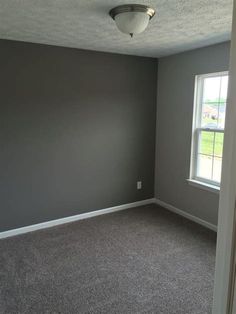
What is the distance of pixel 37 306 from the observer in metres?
2.13

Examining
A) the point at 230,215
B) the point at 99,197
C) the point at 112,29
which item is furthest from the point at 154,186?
the point at 230,215

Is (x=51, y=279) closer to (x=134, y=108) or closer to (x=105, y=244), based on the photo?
(x=105, y=244)

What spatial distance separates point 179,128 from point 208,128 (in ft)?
1.53

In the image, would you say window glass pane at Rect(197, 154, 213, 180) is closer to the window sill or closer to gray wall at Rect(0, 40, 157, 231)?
the window sill

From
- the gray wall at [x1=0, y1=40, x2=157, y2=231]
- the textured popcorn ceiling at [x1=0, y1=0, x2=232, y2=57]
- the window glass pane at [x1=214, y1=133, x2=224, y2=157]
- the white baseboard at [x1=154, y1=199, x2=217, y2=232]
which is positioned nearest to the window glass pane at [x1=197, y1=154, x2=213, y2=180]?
the window glass pane at [x1=214, y1=133, x2=224, y2=157]

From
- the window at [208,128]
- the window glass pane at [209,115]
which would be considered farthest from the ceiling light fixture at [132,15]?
the window glass pane at [209,115]

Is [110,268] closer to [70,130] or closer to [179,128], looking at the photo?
[70,130]

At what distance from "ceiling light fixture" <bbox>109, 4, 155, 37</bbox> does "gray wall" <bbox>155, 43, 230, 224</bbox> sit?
4.86 feet

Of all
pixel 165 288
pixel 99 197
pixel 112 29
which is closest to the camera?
pixel 165 288

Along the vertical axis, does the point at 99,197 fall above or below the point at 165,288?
above

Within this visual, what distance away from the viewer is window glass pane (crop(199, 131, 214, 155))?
353cm

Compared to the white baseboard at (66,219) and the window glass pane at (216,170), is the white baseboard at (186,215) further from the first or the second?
the window glass pane at (216,170)

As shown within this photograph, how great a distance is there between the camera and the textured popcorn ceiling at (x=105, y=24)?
6.52ft

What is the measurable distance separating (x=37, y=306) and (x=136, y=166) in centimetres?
253
